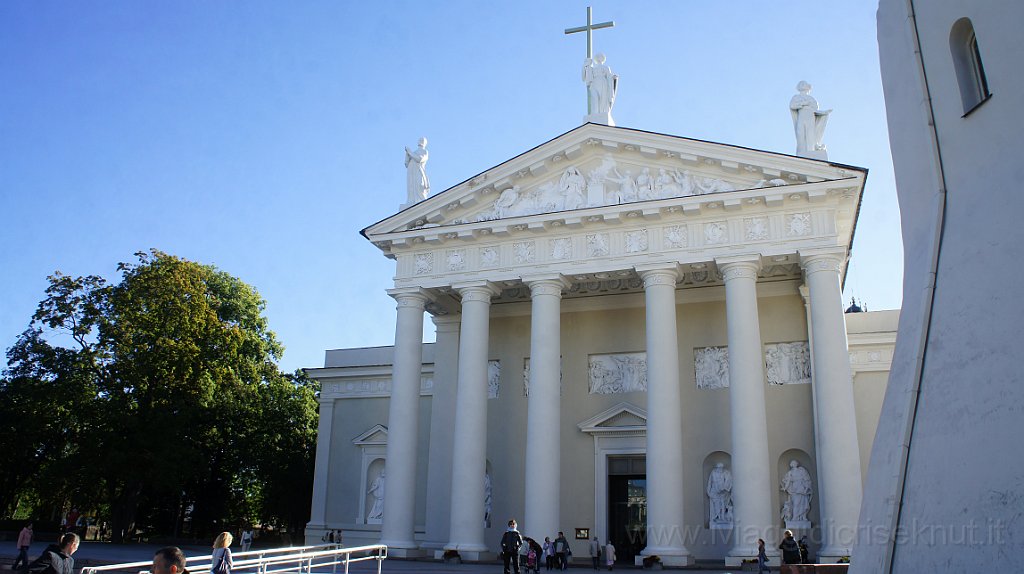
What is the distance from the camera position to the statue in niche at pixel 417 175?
24844 millimetres

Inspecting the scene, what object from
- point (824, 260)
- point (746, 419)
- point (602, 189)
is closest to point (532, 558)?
point (746, 419)

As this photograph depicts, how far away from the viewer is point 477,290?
22.8m

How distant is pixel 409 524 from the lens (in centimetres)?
2186

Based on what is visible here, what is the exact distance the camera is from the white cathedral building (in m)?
19.4

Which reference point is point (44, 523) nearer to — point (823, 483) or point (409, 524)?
point (409, 524)

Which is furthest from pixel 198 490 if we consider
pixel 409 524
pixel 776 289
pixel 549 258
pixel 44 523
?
pixel 776 289

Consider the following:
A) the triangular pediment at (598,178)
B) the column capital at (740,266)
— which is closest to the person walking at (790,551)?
the column capital at (740,266)

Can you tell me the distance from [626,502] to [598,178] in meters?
9.20

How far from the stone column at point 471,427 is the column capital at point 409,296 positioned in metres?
1.14

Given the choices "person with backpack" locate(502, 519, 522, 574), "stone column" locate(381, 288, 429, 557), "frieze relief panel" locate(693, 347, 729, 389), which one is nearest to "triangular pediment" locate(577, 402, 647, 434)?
"frieze relief panel" locate(693, 347, 729, 389)

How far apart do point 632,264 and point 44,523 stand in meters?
29.9

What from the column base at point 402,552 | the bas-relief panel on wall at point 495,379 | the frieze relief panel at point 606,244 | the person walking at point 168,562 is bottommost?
the column base at point 402,552

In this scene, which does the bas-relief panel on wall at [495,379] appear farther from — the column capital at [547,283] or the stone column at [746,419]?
the stone column at [746,419]

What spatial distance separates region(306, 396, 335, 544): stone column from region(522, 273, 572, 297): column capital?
448 inches
